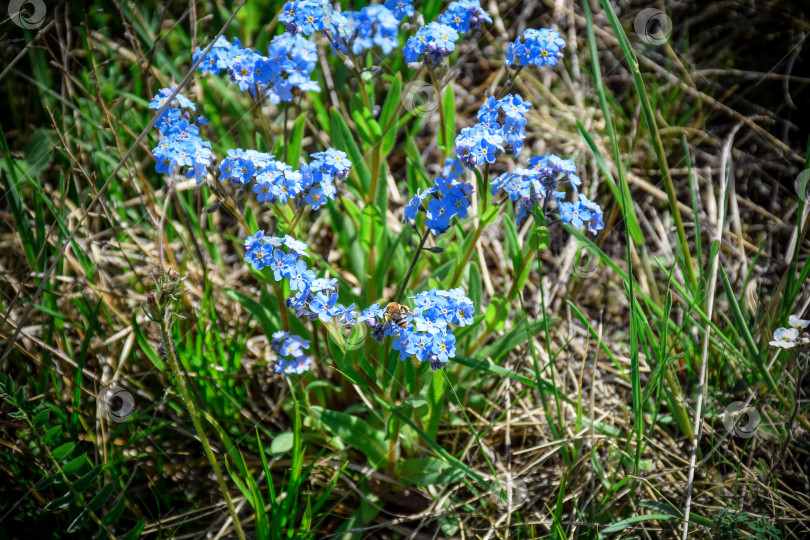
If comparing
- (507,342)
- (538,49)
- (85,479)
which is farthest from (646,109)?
(85,479)

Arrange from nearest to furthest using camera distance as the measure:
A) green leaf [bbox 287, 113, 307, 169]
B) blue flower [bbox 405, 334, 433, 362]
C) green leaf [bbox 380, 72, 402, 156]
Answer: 1. blue flower [bbox 405, 334, 433, 362]
2. green leaf [bbox 287, 113, 307, 169]
3. green leaf [bbox 380, 72, 402, 156]

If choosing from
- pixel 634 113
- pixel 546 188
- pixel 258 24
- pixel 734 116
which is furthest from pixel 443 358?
pixel 258 24

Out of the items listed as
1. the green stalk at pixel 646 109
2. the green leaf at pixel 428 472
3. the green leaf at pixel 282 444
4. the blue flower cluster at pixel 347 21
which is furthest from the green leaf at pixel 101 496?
the green stalk at pixel 646 109

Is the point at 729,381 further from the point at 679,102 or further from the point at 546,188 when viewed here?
the point at 679,102

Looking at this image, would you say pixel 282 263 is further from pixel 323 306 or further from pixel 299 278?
pixel 323 306

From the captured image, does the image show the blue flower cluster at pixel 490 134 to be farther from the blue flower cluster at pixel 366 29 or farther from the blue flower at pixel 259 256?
the blue flower at pixel 259 256

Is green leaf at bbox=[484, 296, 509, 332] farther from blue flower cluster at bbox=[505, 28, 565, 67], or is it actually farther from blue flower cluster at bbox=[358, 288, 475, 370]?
blue flower cluster at bbox=[505, 28, 565, 67]

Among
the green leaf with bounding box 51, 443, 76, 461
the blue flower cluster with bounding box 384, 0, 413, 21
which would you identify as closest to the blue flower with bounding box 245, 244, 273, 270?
the green leaf with bounding box 51, 443, 76, 461
